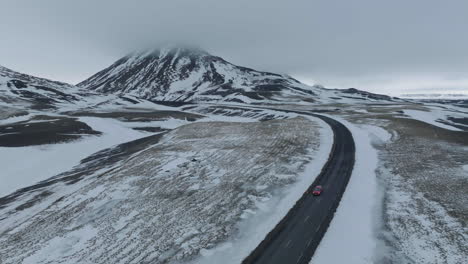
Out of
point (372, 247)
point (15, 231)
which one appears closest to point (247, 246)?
point (372, 247)

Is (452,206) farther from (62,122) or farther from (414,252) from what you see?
(62,122)

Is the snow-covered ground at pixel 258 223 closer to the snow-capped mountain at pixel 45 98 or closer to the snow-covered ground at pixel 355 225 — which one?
the snow-covered ground at pixel 355 225

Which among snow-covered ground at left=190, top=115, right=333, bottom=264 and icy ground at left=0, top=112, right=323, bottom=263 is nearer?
snow-covered ground at left=190, top=115, right=333, bottom=264

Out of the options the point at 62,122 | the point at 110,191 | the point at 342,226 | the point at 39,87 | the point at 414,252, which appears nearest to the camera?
the point at 414,252

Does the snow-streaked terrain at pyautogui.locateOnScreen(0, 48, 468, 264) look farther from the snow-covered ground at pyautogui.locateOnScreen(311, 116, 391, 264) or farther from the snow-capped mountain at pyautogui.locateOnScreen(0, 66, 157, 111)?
the snow-capped mountain at pyautogui.locateOnScreen(0, 66, 157, 111)

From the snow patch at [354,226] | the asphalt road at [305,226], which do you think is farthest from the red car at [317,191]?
the snow patch at [354,226]

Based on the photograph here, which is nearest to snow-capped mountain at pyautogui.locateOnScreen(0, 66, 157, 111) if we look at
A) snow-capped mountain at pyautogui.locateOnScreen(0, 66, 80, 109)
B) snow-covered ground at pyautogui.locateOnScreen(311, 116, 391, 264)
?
snow-capped mountain at pyautogui.locateOnScreen(0, 66, 80, 109)

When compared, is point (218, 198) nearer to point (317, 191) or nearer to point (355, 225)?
point (317, 191)
